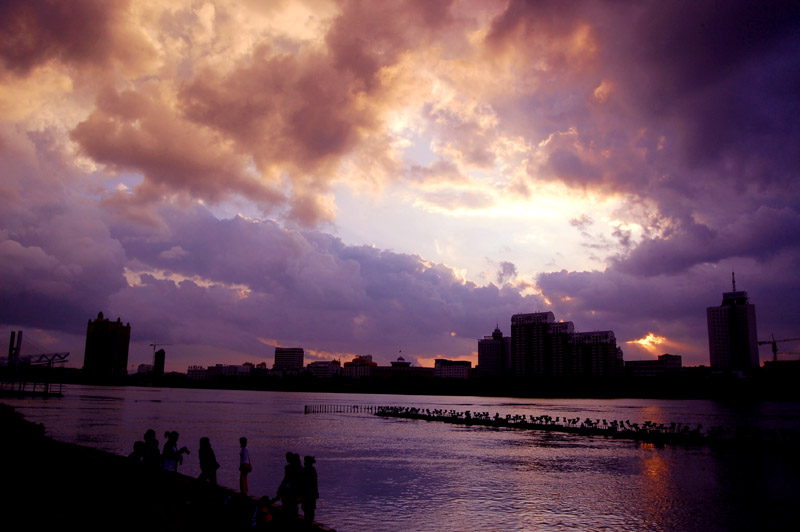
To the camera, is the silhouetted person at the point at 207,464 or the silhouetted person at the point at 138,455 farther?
the silhouetted person at the point at 207,464

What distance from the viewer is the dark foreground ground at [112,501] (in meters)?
19.3

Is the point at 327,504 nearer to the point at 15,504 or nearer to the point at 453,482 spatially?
the point at 453,482

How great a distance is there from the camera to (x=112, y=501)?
74.9 feet

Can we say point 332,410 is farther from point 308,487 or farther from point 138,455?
point 308,487

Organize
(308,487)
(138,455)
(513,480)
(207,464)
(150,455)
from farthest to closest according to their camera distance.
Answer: (513,480) < (207,464) < (150,455) < (138,455) < (308,487)

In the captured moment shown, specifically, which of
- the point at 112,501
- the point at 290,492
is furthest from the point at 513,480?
the point at 112,501

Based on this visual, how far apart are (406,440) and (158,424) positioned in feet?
138

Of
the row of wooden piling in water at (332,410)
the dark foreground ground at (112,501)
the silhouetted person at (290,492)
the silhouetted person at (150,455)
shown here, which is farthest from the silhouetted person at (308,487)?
the row of wooden piling in water at (332,410)

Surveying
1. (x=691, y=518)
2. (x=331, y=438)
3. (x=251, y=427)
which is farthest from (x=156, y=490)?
(x=251, y=427)

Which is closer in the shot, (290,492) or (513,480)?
(290,492)

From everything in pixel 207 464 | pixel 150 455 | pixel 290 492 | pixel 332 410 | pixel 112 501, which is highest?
pixel 150 455

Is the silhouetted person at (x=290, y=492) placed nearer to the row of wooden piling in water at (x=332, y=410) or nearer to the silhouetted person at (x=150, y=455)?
the silhouetted person at (x=150, y=455)

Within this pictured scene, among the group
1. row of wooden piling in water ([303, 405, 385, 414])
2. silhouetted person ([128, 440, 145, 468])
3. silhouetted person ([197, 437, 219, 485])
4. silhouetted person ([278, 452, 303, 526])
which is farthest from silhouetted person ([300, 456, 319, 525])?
row of wooden piling in water ([303, 405, 385, 414])

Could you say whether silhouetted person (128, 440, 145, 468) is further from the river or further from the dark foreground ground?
the river
